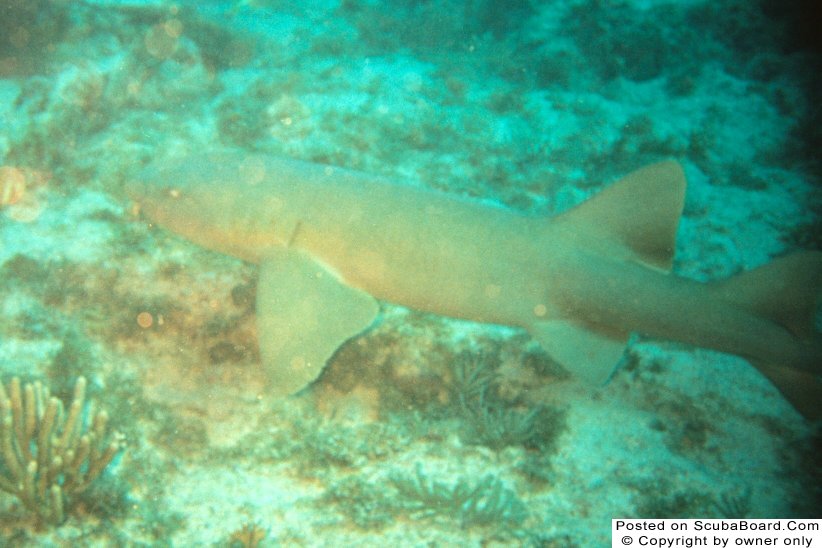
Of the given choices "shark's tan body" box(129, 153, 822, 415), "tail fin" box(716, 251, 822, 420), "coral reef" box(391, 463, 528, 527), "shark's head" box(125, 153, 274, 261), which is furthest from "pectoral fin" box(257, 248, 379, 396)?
"tail fin" box(716, 251, 822, 420)

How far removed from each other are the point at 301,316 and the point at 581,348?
1.83m

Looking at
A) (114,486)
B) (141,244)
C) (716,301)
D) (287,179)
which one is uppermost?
(287,179)

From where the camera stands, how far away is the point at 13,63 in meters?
5.66

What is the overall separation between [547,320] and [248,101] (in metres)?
4.71

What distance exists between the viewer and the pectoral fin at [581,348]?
10.6 ft

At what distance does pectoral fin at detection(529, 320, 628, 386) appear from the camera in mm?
3244

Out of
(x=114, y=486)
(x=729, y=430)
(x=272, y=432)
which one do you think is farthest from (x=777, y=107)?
(x=114, y=486)

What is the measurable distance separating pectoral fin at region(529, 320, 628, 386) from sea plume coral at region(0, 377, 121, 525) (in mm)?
2662

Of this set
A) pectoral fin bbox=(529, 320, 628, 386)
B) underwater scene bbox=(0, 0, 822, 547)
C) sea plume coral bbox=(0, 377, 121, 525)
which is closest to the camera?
sea plume coral bbox=(0, 377, 121, 525)

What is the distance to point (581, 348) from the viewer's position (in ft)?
10.7

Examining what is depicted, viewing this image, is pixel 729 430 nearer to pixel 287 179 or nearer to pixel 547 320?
pixel 547 320

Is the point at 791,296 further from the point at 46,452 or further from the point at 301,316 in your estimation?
the point at 46,452

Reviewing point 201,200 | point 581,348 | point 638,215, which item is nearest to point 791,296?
point 638,215

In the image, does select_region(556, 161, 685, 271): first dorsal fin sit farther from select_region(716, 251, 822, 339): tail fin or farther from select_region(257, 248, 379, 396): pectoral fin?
select_region(257, 248, 379, 396): pectoral fin
